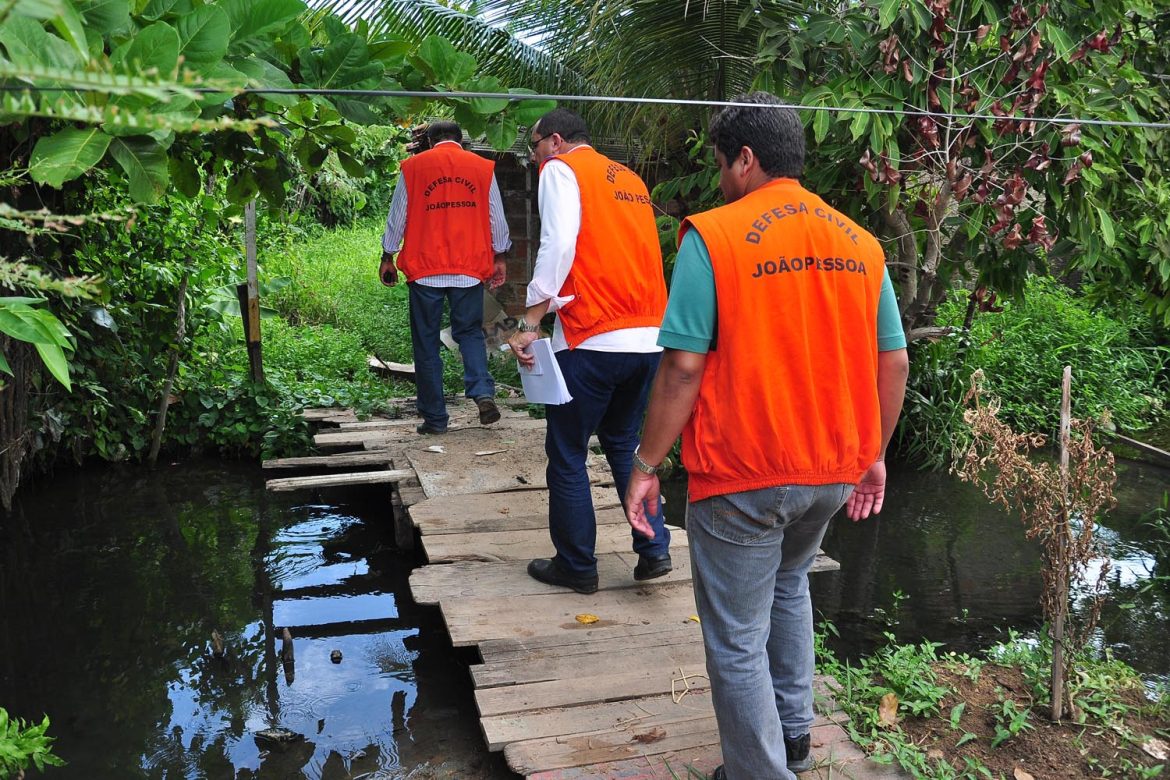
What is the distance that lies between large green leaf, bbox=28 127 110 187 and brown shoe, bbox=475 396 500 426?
4.03 m

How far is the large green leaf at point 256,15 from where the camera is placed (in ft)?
9.21

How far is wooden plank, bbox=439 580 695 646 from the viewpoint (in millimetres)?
3736

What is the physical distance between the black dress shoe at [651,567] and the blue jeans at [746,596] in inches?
54.2

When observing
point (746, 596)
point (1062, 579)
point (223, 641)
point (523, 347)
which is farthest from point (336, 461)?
point (1062, 579)

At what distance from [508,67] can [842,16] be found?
321cm

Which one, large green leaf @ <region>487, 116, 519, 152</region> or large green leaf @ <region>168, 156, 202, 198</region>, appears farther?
large green leaf @ <region>168, 156, 202, 198</region>

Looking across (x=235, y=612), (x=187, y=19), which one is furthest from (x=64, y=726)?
(x=187, y=19)

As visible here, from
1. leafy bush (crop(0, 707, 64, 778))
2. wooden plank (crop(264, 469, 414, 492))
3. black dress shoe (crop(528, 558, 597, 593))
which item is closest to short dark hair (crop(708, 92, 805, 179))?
black dress shoe (crop(528, 558, 597, 593))

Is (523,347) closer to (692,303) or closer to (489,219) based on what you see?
(692,303)

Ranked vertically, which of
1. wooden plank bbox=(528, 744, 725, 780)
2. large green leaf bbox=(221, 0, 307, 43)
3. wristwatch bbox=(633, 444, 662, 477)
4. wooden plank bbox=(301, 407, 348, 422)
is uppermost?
large green leaf bbox=(221, 0, 307, 43)

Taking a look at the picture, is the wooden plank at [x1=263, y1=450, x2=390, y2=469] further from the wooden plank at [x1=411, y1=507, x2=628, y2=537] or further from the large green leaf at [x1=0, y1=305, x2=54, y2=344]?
the large green leaf at [x1=0, y1=305, x2=54, y2=344]

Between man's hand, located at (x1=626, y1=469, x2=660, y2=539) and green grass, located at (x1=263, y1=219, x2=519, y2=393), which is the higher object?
man's hand, located at (x1=626, y1=469, x2=660, y2=539)

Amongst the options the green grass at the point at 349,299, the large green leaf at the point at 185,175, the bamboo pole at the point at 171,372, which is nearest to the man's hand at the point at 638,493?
the large green leaf at the point at 185,175

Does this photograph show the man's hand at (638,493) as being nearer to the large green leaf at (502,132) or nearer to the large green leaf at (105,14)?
the large green leaf at (502,132)
